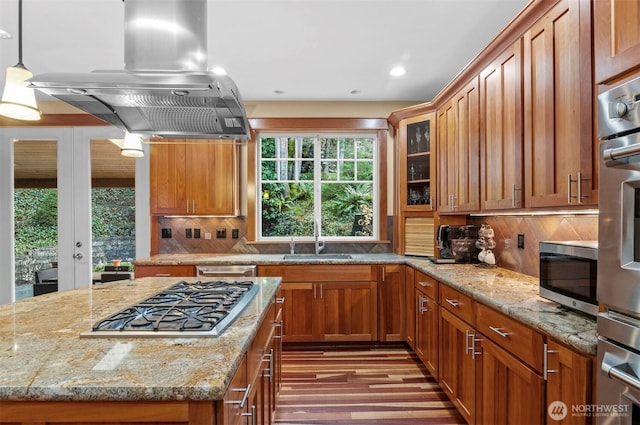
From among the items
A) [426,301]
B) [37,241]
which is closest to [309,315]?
[426,301]

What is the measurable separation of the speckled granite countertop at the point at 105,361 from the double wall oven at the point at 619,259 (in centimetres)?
116

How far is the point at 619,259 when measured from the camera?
3.47 feet

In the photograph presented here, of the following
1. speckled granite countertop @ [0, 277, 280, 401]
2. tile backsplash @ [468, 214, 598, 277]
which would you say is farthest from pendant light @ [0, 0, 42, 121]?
tile backsplash @ [468, 214, 598, 277]

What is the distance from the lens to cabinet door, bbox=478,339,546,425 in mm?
1385

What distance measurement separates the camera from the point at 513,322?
1528mm

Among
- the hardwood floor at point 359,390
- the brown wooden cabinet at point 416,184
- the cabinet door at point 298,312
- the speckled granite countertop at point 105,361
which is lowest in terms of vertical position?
the hardwood floor at point 359,390

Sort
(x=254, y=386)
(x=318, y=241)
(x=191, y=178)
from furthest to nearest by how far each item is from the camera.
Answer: (x=318, y=241)
(x=191, y=178)
(x=254, y=386)

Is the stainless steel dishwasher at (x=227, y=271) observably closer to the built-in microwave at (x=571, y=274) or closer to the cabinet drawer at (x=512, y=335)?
the cabinet drawer at (x=512, y=335)

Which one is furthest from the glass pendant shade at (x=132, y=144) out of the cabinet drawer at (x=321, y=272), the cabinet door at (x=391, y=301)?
the cabinet door at (x=391, y=301)

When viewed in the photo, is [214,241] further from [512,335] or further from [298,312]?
[512,335]

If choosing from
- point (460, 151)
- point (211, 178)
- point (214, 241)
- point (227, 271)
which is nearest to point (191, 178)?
point (211, 178)

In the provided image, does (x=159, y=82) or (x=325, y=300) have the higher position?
(x=159, y=82)

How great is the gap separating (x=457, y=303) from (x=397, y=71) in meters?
2.11

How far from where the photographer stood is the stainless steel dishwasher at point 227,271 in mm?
3229
